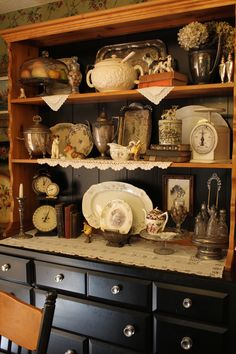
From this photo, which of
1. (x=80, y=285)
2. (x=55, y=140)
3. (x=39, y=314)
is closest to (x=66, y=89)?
(x=55, y=140)

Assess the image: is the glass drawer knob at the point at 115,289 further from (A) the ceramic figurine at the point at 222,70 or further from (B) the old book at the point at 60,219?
(A) the ceramic figurine at the point at 222,70

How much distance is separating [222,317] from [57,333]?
839 millimetres

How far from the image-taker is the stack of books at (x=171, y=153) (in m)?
1.79

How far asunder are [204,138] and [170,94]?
0.33 metres

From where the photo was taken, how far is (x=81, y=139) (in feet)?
7.41

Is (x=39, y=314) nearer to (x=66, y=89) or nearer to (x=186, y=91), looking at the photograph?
(x=186, y=91)

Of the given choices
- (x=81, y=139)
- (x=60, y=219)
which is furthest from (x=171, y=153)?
(x=60, y=219)

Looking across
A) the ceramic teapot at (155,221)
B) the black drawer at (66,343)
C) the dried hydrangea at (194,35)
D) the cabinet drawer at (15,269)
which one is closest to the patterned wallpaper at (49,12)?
the dried hydrangea at (194,35)

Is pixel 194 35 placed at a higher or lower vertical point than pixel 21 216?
higher

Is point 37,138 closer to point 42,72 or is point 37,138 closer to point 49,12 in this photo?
point 42,72

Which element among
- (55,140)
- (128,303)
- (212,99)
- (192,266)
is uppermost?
(212,99)

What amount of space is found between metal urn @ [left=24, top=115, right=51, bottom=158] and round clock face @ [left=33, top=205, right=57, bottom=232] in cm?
34

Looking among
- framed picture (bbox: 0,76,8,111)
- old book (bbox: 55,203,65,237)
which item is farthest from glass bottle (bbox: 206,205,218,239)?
framed picture (bbox: 0,76,8,111)

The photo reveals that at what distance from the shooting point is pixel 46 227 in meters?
2.20
